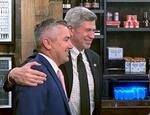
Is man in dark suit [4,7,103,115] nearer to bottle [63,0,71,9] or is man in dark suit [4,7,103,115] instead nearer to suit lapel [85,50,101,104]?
suit lapel [85,50,101,104]

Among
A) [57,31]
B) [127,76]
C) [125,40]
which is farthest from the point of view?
[125,40]

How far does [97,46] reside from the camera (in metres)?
5.36

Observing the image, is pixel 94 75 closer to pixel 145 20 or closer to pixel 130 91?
pixel 130 91

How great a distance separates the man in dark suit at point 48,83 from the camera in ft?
5.89

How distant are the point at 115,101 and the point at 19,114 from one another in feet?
8.97

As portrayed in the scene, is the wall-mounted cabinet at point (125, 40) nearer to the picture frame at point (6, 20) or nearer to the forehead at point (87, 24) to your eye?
the picture frame at point (6, 20)

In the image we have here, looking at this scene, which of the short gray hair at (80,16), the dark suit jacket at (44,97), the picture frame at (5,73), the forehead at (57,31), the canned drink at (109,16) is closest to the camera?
the dark suit jacket at (44,97)

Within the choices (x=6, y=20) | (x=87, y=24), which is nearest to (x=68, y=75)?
(x=87, y=24)

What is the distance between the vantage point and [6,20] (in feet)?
11.3

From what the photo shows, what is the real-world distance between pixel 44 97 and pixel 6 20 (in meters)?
1.79

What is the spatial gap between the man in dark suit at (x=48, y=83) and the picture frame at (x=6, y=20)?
139cm

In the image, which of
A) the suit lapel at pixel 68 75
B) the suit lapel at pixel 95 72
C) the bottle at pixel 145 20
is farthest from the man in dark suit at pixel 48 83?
the bottle at pixel 145 20

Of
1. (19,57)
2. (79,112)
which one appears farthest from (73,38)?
(19,57)

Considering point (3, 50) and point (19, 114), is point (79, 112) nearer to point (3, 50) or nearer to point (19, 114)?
point (19, 114)
